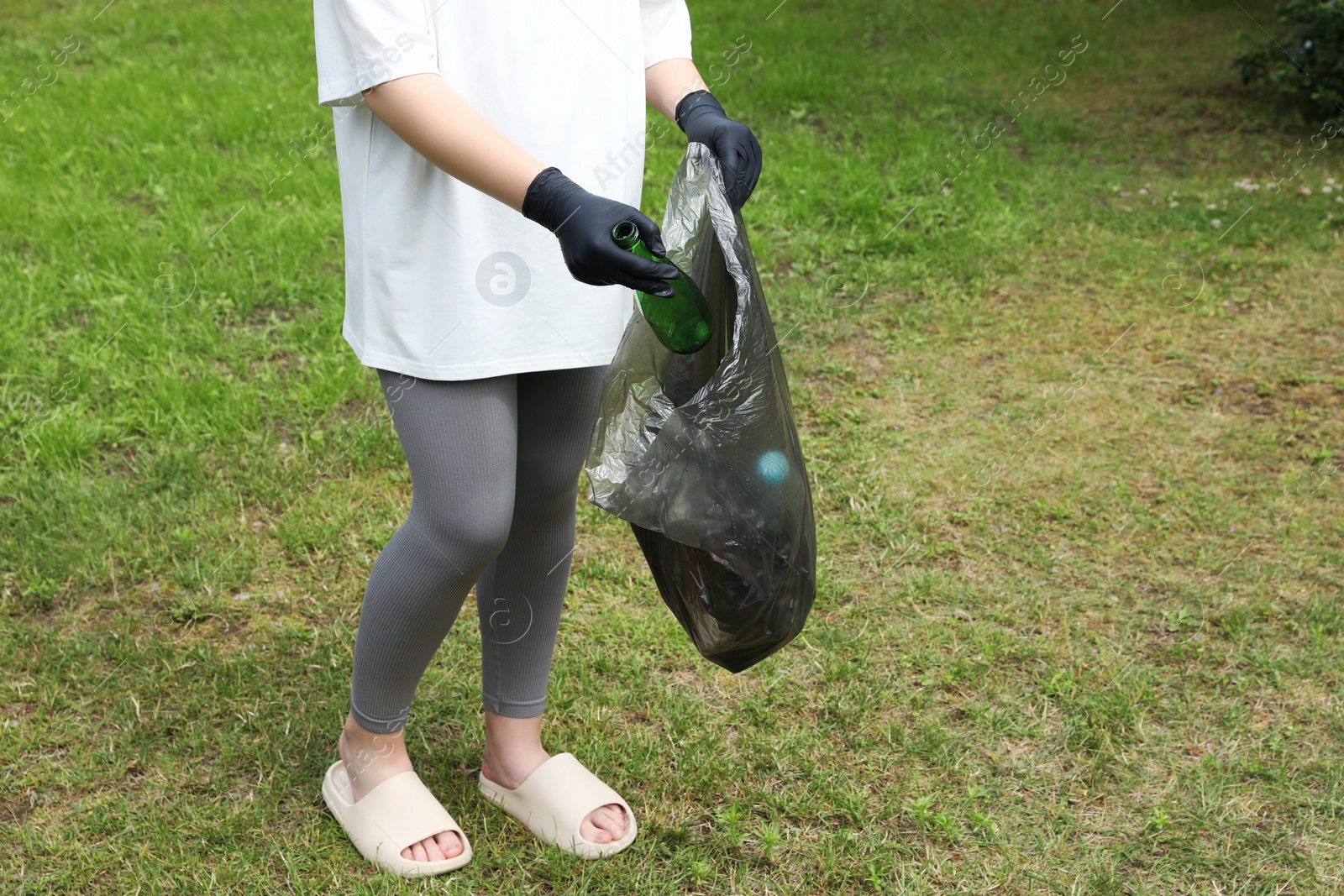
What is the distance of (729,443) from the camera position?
1559 mm

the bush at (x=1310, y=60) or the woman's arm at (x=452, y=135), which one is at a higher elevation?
the woman's arm at (x=452, y=135)

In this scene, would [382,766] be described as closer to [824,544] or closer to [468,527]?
[468,527]

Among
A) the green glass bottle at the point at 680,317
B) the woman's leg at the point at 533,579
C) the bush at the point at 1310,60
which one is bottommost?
the bush at the point at 1310,60

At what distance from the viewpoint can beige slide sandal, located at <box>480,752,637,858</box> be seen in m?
1.91

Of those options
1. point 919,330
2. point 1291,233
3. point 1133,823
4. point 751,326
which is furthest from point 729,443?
point 1291,233

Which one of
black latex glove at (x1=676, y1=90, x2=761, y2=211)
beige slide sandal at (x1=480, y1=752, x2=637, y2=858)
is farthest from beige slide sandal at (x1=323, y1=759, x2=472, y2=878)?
black latex glove at (x1=676, y1=90, x2=761, y2=211)

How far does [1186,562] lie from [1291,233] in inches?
97.5

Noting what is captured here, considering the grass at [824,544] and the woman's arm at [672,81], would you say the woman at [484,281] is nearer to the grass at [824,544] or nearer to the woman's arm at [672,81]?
the woman's arm at [672,81]

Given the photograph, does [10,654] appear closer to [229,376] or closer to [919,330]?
[229,376]

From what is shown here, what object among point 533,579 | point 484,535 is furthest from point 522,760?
point 484,535

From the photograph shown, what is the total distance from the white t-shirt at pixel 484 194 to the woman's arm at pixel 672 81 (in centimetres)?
15

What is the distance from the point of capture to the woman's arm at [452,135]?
136 cm

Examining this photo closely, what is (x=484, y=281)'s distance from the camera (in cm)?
151

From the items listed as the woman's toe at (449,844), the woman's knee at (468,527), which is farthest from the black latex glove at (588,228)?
the woman's toe at (449,844)
